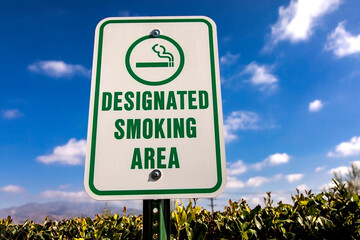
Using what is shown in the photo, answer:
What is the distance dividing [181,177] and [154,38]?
0.75 metres

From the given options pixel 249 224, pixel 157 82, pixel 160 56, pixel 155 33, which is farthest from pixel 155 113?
pixel 249 224

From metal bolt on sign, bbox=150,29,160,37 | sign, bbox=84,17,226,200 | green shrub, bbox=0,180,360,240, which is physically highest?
metal bolt on sign, bbox=150,29,160,37

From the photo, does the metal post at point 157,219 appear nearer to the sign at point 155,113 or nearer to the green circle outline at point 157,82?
the sign at point 155,113

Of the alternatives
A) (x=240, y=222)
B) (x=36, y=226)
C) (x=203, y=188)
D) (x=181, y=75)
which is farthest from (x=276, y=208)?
(x=36, y=226)

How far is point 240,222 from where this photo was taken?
1815mm

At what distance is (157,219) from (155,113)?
481mm

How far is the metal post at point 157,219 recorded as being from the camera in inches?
43.7

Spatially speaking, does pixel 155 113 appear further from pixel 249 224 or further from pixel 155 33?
pixel 249 224

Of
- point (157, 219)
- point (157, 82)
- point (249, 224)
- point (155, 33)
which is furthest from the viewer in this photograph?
point (249, 224)

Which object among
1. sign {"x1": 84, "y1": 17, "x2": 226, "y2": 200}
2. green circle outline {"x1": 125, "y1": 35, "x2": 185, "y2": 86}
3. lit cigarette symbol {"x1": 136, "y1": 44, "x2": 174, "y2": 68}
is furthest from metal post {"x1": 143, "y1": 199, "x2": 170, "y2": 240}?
lit cigarette symbol {"x1": 136, "y1": 44, "x2": 174, "y2": 68}

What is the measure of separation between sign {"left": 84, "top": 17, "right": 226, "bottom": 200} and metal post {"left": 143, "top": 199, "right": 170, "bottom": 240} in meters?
0.06

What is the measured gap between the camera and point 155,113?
120cm

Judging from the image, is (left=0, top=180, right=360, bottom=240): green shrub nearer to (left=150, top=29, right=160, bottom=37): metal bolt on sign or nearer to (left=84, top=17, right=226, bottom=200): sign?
(left=84, top=17, right=226, bottom=200): sign

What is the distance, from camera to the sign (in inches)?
44.4
